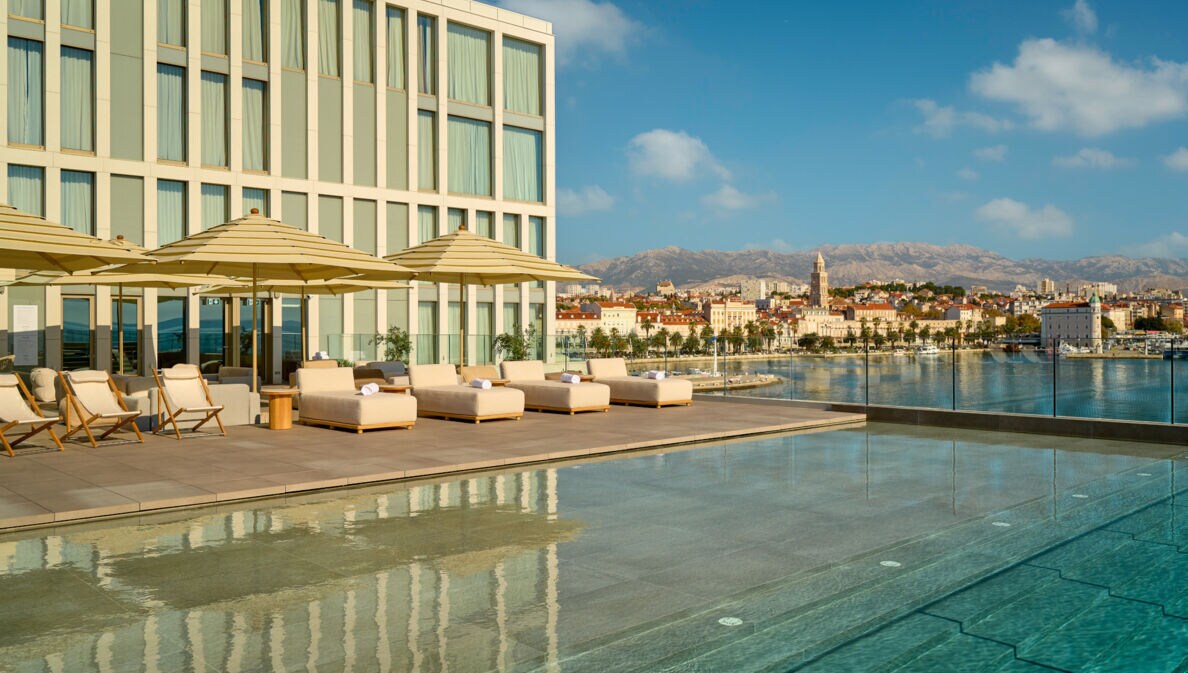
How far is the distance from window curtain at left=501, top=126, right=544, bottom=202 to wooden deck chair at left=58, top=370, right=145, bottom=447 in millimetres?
20258

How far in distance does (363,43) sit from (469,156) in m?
4.64

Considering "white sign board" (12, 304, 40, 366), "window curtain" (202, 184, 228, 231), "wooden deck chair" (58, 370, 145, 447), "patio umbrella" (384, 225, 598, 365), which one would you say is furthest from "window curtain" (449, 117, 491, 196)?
"wooden deck chair" (58, 370, 145, 447)

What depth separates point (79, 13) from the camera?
70.1 feet

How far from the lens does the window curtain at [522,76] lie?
29547 millimetres

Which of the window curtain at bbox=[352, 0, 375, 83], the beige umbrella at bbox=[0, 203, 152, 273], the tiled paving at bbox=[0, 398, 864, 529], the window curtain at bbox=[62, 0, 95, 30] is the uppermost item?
the window curtain at bbox=[352, 0, 375, 83]

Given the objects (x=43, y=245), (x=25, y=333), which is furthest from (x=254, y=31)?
(x=43, y=245)

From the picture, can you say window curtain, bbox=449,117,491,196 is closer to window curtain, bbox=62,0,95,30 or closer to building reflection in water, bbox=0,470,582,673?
window curtain, bbox=62,0,95,30

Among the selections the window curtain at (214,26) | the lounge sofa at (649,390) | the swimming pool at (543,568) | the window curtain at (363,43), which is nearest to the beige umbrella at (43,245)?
the swimming pool at (543,568)

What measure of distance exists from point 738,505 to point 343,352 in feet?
52.3

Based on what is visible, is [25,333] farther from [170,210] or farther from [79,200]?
[170,210]

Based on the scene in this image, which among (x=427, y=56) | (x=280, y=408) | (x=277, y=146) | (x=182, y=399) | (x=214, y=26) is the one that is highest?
(x=427, y=56)

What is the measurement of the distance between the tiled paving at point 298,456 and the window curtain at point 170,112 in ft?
47.0

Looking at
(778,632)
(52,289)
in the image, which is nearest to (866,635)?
(778,632)

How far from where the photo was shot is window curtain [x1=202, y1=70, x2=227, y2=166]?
23.4 meters
